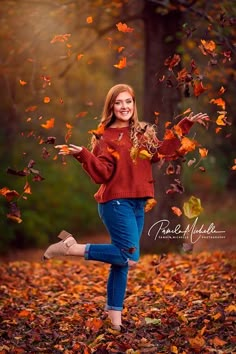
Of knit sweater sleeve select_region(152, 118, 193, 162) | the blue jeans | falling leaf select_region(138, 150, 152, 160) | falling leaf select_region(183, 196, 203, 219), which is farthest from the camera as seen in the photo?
knit sweater sleeve select_region(152, 118, 193, 162)

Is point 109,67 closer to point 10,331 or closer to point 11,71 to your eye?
Answer: point 11,71

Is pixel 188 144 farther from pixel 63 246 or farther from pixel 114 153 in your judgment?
pixel 63 246

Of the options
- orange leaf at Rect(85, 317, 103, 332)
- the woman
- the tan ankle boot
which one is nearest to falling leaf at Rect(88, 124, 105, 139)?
the woman

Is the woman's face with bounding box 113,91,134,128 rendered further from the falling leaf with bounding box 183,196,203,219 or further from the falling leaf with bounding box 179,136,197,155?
the falling leaf with bounding box 183,196,203,219

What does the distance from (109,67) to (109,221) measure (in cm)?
1524

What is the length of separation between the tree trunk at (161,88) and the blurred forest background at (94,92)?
0.01 metres

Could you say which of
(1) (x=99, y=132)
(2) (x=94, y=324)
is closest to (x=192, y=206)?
(1) (x=99, y=132)

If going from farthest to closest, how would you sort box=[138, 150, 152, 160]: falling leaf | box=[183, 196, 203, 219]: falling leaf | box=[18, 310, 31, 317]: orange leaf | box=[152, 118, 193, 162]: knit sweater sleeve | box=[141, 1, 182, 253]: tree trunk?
box=[141, 1, 182, 253]: tree trunk
box=[18, 310, 31, 317]: orange leaf
box=[152, 118, 193, 162]: knit sweater sleeve
box=[183, 196, 203, 219]: falling leaf
box=[138, 150, 152, 160]: falling leaf

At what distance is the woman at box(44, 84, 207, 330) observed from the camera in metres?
4.64

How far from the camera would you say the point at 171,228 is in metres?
9.02

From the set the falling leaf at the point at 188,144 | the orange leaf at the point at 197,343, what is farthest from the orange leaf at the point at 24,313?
the falling leaf at the point at 188,144

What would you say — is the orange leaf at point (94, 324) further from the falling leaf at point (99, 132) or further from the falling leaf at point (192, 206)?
the falling leaf at point (99, 132)

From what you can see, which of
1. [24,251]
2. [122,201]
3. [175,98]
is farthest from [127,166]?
[24,251]

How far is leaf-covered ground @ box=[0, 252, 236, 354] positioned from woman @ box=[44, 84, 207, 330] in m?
0.32
